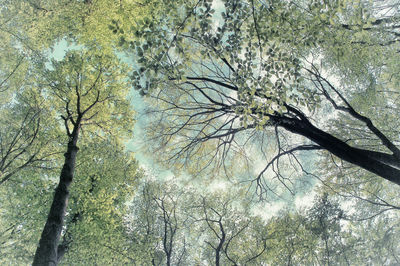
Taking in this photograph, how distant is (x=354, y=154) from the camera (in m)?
4.75

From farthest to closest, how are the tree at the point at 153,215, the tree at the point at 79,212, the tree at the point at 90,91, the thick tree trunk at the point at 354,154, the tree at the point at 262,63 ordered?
the tree at the point at 153,215
the tree at the point at 79,212
the tree at the point at 90,91
the thick tree trunk at the point at 354,154
the tree at the point at 262,63

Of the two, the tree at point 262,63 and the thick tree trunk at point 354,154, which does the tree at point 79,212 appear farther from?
the thick tree trunk at point 354,154

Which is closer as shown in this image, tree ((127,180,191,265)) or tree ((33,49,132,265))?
tree ((33,49,132,265))

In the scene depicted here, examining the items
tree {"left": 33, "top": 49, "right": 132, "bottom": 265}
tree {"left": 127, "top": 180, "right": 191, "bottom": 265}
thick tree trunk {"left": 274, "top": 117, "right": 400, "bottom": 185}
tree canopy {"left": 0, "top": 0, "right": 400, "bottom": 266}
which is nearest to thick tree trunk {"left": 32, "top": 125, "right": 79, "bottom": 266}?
tree canopy {"left": 0, "top": 0, "right": 400, "bottom": 266}

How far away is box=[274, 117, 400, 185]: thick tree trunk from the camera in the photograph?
454cm

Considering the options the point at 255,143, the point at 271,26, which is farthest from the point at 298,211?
the point at 271,26

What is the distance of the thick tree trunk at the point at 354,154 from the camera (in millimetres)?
4539

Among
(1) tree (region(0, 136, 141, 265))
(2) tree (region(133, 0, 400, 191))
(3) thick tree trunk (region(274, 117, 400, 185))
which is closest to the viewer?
(2) tree (region(133, 0, 400, 191))

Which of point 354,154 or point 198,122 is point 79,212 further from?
point 354,154

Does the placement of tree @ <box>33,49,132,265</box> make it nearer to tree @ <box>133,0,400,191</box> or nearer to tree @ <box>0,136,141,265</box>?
tree @ <box>0,136,141,265</box>

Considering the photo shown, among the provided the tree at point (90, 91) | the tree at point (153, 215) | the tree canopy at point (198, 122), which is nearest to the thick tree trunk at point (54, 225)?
the tree canopy at point (198, 122)

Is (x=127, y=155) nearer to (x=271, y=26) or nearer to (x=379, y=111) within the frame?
(x=271, y=26)

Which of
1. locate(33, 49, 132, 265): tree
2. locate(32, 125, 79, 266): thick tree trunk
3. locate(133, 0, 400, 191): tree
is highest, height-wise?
locate(33, 49, 132, 265): tree

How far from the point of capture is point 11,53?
8.88m
